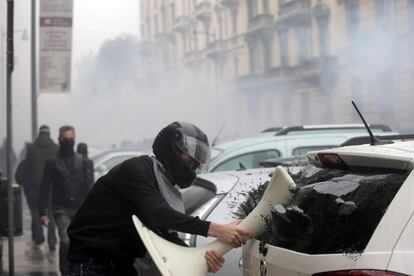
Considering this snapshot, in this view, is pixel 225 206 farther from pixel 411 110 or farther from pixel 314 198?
pixel 411 110

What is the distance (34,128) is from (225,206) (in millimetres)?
7497

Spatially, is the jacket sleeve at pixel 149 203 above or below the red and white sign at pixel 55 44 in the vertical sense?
below

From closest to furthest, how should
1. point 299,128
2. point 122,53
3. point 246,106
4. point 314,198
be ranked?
1. point 314,198
2. point 299,128
3. point 246,106
4. point 122,53

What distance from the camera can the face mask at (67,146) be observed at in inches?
270

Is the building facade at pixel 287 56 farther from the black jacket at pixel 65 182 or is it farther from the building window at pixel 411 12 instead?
the black jacket at pixel 65 182

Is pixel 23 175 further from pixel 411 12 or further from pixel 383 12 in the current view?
pixel 383 12

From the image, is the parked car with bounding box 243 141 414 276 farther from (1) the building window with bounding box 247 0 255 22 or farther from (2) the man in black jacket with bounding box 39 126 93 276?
(1) the building window with bounding box 247 0 255 22

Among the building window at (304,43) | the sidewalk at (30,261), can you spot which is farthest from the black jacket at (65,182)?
the building window at (304,43)

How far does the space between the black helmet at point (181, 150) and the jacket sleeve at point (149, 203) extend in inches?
4.0

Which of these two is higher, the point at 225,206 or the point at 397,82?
the point at 397,82

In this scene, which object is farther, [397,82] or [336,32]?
[336,32]

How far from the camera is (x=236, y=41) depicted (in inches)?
974

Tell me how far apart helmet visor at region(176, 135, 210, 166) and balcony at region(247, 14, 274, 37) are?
19471 millimetres

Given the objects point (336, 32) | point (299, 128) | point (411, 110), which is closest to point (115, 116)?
point (336, 32)
